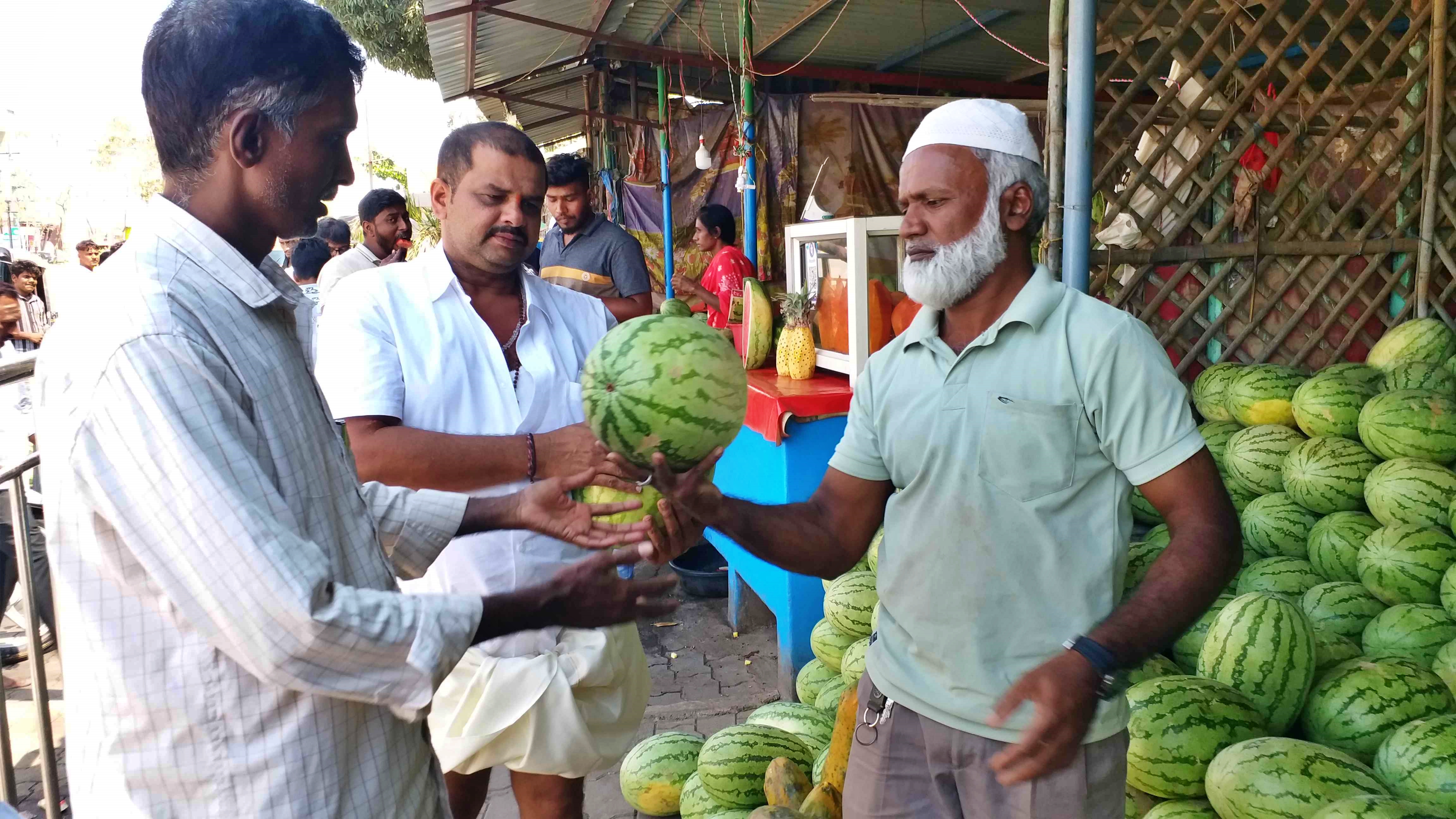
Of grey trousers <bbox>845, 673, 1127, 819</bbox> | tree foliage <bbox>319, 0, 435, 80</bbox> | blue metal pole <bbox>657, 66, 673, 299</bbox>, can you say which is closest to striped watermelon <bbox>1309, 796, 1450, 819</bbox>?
grey trousers <bbox>845, 673, 1127, 819</bbox>

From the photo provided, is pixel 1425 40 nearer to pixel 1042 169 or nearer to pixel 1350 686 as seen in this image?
pixel 1350 686

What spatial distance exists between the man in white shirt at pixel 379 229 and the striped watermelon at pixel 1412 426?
16.7 ft

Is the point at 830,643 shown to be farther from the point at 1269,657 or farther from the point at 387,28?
the point at 387,28

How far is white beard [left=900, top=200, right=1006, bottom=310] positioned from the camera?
1805 mm

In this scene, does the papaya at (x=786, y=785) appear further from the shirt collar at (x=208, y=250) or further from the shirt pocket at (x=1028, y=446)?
the shirt collar at (x=208, y=250)

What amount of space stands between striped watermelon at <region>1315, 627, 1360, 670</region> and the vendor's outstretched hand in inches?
80.2

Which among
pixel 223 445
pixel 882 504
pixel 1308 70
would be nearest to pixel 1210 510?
pixel 882 504

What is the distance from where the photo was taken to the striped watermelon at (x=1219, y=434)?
4039 millimetres

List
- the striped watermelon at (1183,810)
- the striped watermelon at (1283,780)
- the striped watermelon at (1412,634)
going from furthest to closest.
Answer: the striped watermelon at (1412,634) < the striped watermelon at (1183,810) < the striped watermelon at (1283,780)

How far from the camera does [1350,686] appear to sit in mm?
2439

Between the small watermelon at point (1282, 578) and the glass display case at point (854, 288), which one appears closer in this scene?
the small watermelon at point (1282, 578)

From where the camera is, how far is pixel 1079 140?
294cm

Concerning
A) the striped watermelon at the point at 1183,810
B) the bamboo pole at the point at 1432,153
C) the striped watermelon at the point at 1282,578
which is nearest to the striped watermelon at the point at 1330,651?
the striped watermelon at the point at 1282,578

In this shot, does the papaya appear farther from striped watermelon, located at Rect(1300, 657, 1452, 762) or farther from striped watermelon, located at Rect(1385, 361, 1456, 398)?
striped watermelon, located at Rect(1385, 361, 1456, 398)
